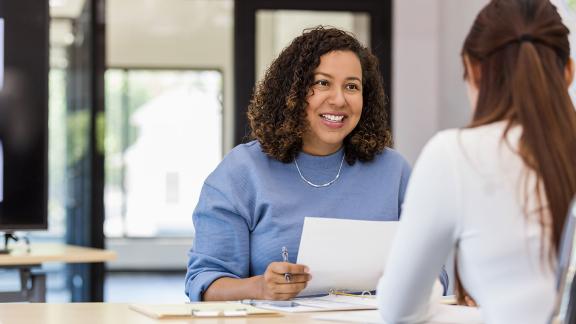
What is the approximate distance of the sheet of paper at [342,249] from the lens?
2113mm

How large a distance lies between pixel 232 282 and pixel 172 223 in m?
9.17

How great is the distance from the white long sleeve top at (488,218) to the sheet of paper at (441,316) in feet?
0.87

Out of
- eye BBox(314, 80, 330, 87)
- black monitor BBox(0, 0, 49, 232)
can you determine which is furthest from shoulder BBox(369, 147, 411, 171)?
black monitor BBox(0, 0, 49, 232)

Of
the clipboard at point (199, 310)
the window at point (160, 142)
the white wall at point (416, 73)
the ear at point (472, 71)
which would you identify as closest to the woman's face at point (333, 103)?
the clipboard at point (199, 310)

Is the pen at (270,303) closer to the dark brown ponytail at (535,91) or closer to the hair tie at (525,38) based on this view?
the dark brown ponytail at (535,91)

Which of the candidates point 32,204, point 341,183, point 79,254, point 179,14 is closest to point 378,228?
point 341,183

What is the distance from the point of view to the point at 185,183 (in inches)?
441

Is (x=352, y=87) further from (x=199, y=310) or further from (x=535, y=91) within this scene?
(x=535, y=91)

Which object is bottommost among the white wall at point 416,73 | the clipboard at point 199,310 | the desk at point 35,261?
the desk at point 35,261

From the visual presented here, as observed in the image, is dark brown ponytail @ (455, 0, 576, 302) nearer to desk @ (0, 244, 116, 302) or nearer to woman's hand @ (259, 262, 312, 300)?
woman's hand @ (259, 262, 312, 300)

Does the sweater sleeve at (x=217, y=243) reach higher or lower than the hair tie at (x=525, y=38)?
lower

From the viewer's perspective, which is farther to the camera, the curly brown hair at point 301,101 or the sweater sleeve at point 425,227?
the curly brown hair at point 301,101

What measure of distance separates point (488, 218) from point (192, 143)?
9.82 m

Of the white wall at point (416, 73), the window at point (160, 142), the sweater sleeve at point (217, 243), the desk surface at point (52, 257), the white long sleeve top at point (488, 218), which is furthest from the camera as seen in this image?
the window at point (160, 142)
